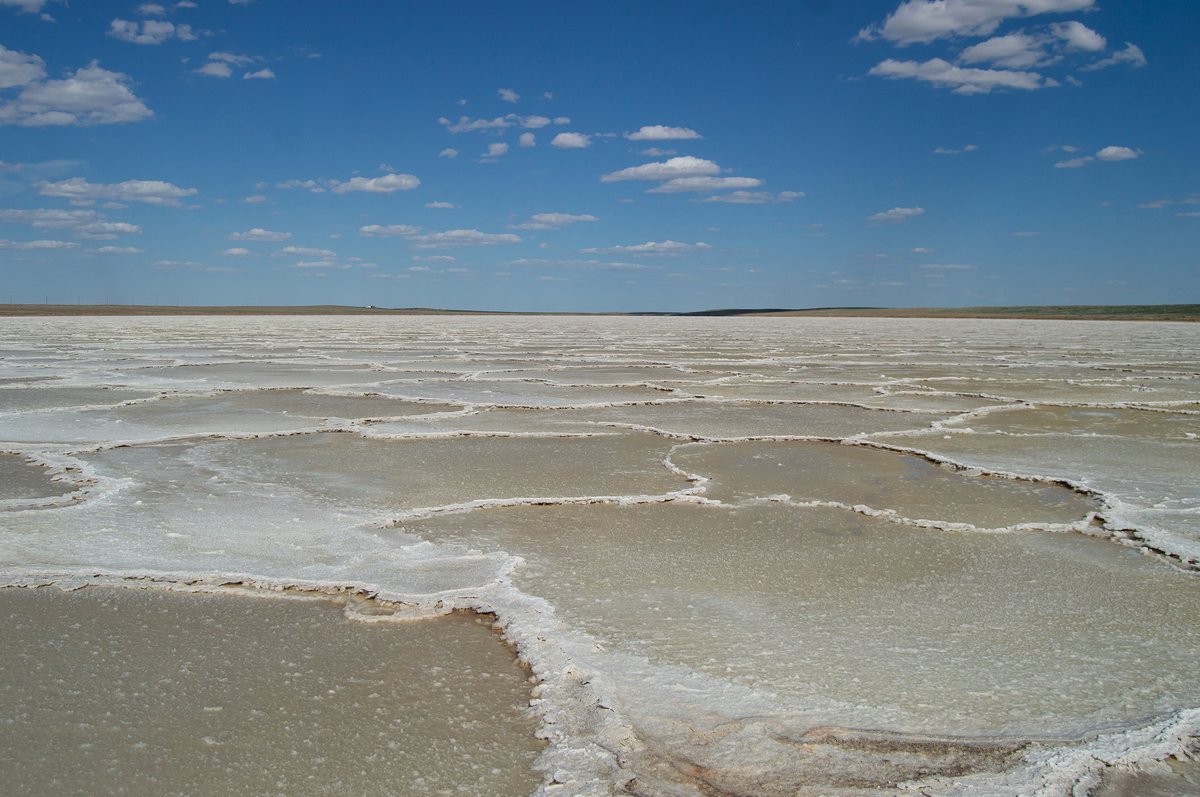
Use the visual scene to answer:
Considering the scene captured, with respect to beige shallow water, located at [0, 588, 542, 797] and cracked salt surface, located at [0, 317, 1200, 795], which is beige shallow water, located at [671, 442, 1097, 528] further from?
beige shallow water, located at [0, 588, 542, 797]

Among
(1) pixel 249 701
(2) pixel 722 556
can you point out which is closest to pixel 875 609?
(2) pixel 722 556

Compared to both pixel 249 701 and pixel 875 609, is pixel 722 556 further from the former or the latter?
pixel 249 701

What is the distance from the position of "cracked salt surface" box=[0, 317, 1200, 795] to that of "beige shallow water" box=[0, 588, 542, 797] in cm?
4

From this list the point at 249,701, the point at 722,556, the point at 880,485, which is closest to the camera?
the point at 249,701

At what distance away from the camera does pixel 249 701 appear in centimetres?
154

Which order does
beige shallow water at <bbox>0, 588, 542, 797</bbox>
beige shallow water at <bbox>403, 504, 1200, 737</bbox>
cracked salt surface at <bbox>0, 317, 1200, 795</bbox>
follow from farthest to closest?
1. beige shallow water at <bbox>403, 504, 1200, 737</bbox>
2. cracked salt surface at <bbox>0, 317, 1200, 795</bbox>
3. beige shallow water at <bbox>0, 588, 542, 797</bbox>

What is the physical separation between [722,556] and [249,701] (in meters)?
1.30

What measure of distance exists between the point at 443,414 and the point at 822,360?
723cm

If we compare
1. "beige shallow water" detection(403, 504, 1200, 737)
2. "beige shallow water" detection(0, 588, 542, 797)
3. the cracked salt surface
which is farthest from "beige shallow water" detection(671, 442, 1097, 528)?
"beige shallow water" detection(0, 588, 542, 797)

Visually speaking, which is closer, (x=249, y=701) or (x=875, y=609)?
(x=249, y=701)

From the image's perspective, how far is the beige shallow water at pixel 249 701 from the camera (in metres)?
1.31

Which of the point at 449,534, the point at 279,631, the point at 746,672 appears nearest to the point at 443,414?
the point at 449,534

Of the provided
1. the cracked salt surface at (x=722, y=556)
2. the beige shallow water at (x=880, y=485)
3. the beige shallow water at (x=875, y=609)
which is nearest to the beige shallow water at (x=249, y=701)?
the cracked salt surface at (x=722, y=556)

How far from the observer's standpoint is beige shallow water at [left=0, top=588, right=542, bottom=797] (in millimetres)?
1312
